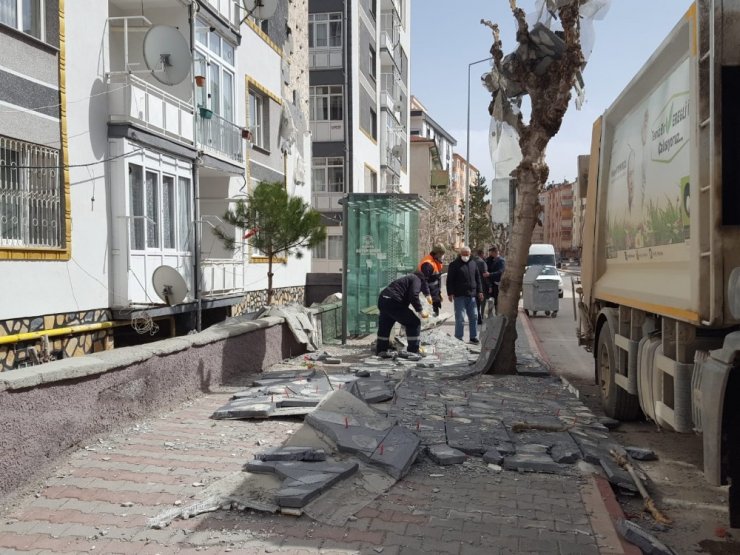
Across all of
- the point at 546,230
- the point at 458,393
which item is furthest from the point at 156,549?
the point at 546,230

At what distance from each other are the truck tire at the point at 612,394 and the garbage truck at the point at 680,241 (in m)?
0.01

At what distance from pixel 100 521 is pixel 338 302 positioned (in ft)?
36.7

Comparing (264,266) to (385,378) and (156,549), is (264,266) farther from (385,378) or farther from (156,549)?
(156,549)

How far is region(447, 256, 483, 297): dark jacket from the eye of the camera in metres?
13.6

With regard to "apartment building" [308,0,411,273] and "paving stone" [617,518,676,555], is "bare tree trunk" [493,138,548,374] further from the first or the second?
"apartment building" [308,0,411,273]

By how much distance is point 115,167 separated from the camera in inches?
460

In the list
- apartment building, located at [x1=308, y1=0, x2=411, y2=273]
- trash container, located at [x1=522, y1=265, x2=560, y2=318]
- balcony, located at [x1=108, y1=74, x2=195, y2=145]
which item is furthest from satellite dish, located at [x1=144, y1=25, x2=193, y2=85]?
apartment building, located at [x1=308, y1=0, x2=411, y2=273]

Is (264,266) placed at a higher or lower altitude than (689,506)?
higher

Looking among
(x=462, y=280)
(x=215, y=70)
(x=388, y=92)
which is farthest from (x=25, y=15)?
(x=388, y=92)

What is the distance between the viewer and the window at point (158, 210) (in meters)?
12.3

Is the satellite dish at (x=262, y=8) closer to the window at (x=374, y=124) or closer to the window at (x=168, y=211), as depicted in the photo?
the window at (x=168, y=211)

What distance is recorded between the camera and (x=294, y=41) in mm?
21391

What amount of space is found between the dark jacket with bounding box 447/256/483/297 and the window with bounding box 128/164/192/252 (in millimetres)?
5299

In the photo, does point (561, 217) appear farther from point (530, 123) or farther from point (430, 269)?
point (530, 123)
